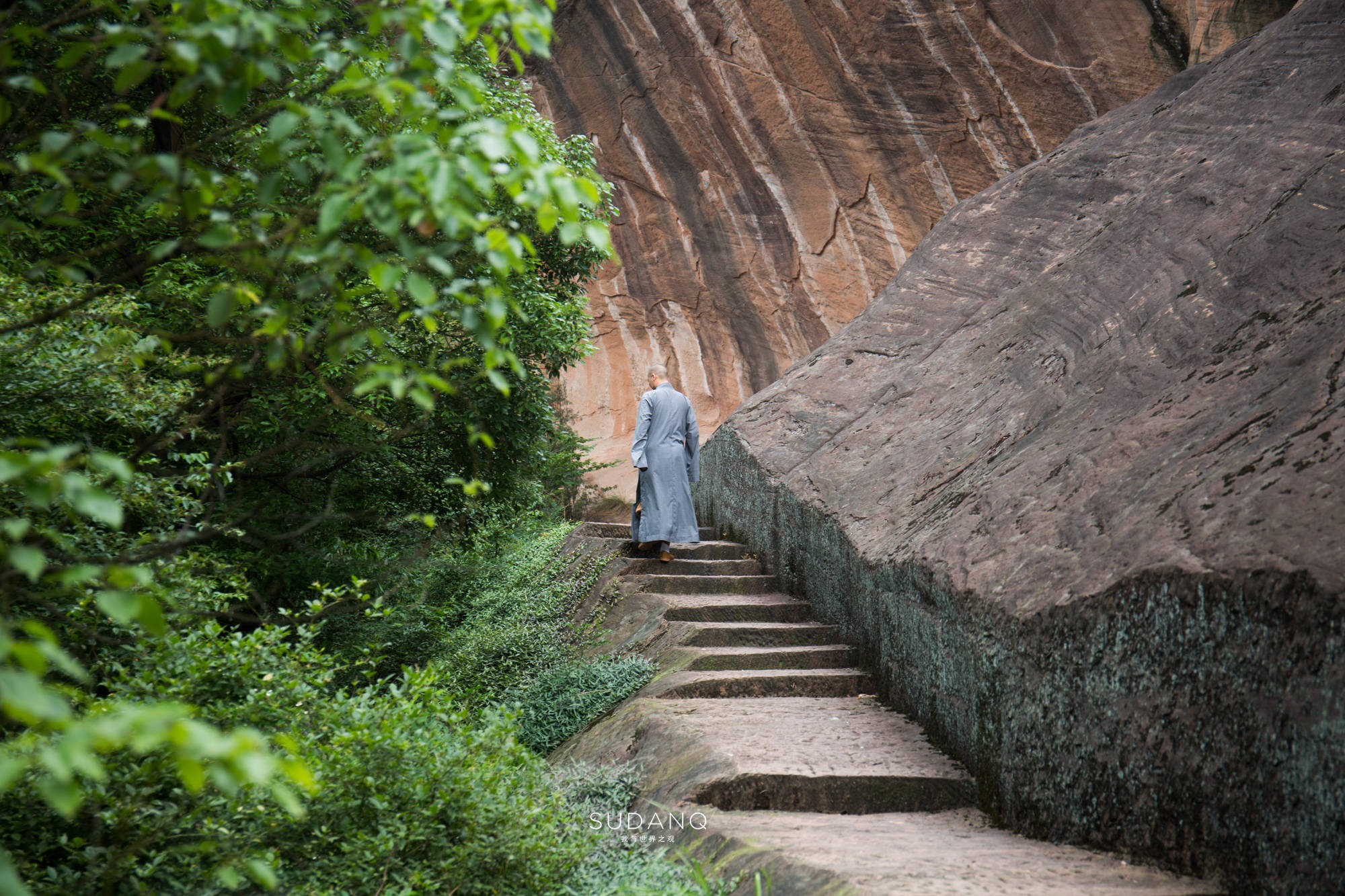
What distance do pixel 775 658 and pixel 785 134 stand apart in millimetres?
10425

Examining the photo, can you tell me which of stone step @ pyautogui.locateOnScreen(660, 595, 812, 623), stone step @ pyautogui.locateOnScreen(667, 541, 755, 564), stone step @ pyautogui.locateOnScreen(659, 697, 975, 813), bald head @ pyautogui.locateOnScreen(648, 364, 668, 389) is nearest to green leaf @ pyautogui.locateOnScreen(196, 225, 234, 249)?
stone step @ pyautogui.locateOnScreen(659, 697, 975, 813)

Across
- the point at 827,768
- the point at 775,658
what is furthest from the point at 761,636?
the point at 827,768

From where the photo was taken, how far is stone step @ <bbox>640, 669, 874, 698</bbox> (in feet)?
17.5

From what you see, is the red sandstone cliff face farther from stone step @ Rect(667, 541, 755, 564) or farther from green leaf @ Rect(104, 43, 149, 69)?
green leaf @ Rect(104, 43, 149, 69)

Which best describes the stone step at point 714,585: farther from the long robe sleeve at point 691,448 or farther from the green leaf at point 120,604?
the green leaf at point 120,604

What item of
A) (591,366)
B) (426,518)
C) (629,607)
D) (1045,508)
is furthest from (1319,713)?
(591,366)

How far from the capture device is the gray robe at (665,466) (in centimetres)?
780

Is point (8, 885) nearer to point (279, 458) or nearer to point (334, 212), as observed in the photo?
point (334, 212)

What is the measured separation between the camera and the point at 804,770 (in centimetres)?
401

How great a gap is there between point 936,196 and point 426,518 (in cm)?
1205

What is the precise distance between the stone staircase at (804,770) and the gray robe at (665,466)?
921 mm

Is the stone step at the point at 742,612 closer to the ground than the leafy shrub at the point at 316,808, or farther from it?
farther from it

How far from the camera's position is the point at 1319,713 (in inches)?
92.3

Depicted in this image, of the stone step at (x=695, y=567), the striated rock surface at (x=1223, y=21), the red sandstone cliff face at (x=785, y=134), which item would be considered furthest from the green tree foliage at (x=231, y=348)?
the striated rock surface at (x=1223, y=21)
